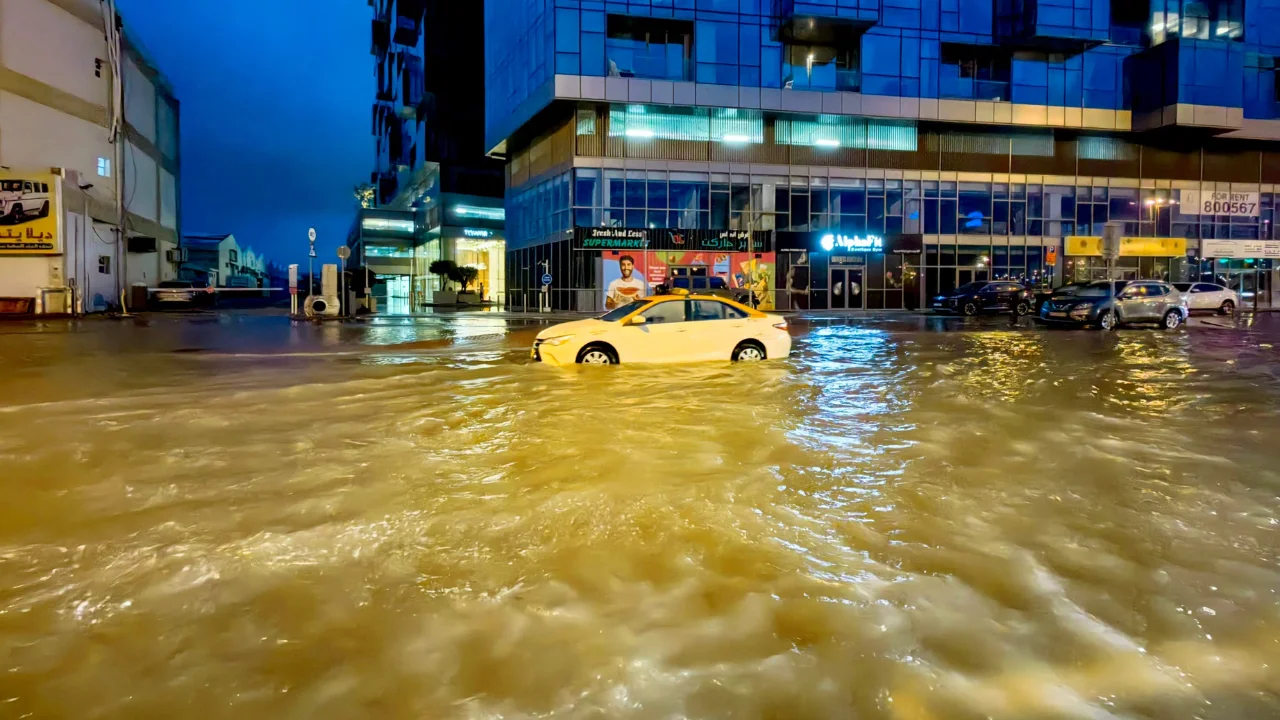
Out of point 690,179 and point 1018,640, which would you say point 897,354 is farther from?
point 690,179

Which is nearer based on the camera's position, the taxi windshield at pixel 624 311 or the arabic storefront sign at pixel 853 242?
the taxi windshield at pixel 624 311

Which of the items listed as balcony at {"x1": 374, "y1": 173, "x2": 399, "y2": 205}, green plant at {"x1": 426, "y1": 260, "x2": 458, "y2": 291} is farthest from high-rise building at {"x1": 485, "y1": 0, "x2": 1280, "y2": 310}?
balcony at {"x1": 374, "y1": 173, "x2": 399, "y2": 205}

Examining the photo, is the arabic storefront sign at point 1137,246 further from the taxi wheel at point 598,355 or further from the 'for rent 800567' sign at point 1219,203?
the taxi wheel at point 598,355

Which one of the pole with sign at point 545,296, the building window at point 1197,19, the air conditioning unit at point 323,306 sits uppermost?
the building window at point 1197,19

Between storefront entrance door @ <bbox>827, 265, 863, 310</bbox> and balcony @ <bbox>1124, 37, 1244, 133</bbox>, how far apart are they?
1907 cm

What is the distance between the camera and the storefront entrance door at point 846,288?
44.8 m

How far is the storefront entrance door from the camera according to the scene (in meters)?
44.8

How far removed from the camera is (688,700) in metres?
3.30

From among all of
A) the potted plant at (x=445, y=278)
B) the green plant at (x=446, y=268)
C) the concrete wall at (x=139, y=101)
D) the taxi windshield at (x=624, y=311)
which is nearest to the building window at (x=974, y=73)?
the potted plant at (x=445, y=278)

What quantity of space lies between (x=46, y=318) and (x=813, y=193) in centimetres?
3581

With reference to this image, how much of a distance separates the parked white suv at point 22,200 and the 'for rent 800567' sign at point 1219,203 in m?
59.3

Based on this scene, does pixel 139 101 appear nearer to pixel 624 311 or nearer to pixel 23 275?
Result: pixel 23 275

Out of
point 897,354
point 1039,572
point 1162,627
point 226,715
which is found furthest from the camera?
point 897,354

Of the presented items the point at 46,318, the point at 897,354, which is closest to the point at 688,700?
Result: the point at 897,354
